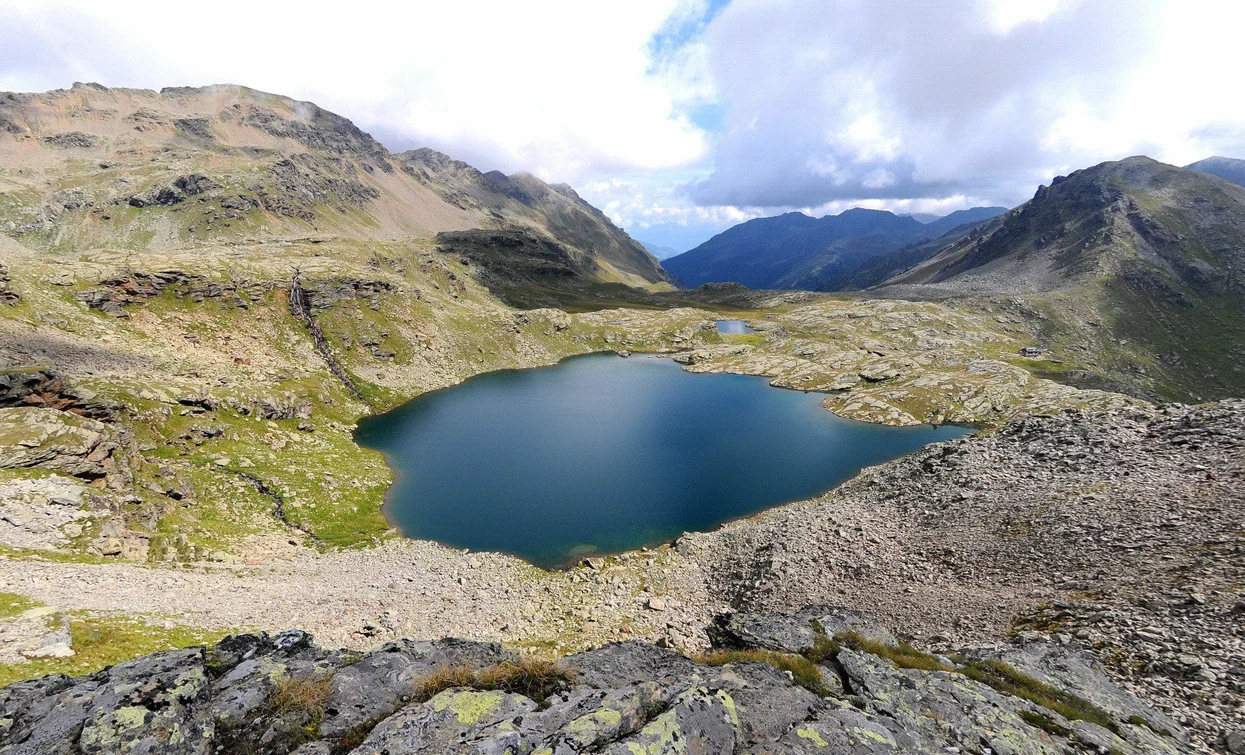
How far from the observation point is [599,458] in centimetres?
6944

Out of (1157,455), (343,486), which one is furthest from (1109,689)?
(343,486)

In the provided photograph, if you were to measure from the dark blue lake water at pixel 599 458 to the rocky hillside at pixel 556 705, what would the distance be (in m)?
29.1

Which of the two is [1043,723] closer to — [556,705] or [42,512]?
[556,705]

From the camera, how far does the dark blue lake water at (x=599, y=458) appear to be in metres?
50.2

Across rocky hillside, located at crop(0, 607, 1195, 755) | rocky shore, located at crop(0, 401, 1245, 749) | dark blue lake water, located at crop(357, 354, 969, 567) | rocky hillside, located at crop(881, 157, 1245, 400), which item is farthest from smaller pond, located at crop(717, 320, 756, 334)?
rocky hillside, located at crop(0, 607, 1195, 755)

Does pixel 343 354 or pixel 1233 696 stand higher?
pixel 343 354

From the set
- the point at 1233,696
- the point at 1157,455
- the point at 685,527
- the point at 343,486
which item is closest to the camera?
the point at 1233,696

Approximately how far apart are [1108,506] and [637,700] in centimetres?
3736

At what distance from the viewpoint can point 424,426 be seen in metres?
81.8

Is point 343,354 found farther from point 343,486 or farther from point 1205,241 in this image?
point 1205,241

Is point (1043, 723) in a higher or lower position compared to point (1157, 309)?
lower

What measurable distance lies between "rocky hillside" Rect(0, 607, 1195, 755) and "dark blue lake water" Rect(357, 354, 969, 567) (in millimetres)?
29145

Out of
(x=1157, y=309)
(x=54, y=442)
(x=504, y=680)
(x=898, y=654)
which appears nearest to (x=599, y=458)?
(x=898, y=654)

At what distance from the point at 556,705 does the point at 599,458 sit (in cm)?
5592
